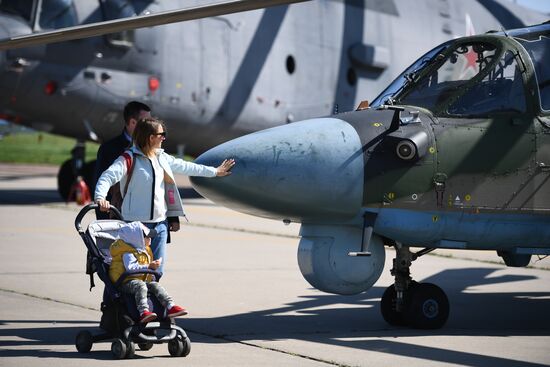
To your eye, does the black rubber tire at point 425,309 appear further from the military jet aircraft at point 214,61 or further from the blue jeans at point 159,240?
the military jet aircraft at point 214,61

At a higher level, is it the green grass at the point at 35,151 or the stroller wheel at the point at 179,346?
the green grass at the point at 35,151

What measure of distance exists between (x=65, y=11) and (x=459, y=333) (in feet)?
37.3

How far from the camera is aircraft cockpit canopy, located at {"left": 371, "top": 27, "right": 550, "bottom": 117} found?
8.22 metres

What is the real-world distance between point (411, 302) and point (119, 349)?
2.48 m

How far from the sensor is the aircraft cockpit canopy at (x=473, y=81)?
822 centimetres

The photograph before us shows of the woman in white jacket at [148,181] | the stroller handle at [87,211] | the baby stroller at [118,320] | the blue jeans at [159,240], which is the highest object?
the woman in white jacket at [148,181]

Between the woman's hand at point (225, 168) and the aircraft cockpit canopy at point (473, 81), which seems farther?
the aircraft cockpit canopy at point (473, 81)

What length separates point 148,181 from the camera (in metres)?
7.14

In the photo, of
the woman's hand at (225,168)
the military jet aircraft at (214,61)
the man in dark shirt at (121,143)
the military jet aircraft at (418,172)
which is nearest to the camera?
the woman's hand at (225,168)

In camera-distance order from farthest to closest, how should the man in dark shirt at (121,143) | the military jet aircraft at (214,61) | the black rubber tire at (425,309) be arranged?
the military jet aircraft at (214,61) < the black rubber tire at (425,309) < the man in dark shirt at (121,143)

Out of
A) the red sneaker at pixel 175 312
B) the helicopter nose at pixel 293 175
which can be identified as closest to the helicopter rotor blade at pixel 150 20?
the helicopter nose at pixel 293 175

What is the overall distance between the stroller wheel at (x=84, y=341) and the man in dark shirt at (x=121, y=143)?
119 cm

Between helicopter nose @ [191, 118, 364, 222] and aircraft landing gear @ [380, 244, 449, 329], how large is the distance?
764 millimetres

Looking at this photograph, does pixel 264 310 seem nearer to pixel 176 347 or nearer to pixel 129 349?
pixel 176 347
